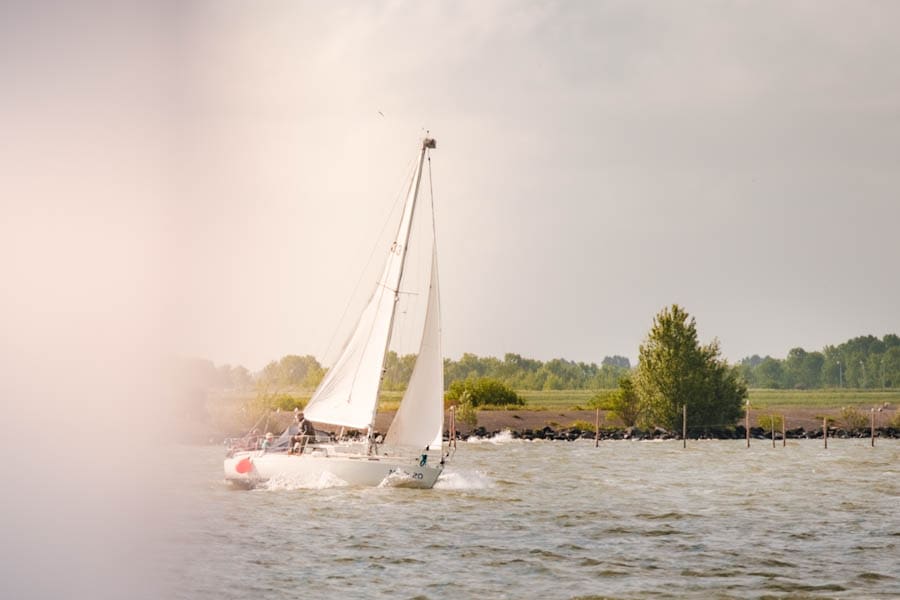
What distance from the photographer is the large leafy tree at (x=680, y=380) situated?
285 feet

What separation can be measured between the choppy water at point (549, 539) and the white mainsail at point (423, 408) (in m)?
1.81

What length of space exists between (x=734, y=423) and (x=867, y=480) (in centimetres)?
4549

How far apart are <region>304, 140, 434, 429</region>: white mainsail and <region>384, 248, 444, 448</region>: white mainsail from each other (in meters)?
1.28

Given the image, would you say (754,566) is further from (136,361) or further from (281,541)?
(136,361)

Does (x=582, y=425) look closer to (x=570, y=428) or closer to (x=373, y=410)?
(x=570, y=428)

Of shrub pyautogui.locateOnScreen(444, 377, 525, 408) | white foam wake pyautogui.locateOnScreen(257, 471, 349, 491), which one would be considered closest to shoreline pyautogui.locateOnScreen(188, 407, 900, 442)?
shrub pyautogui.locateOnScreen(444, 377, 525, 408)

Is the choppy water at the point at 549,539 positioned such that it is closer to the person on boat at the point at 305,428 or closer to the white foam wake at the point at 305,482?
the white foam wake at the point at 305,482

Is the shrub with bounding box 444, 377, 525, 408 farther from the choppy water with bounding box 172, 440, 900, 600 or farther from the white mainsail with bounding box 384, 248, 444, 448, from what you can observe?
the white mainsail with bounding box 384, 248, 444, 448

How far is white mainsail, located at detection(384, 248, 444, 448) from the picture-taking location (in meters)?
34.0

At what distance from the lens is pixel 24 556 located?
593 inches

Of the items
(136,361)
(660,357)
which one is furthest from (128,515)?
(660,357)

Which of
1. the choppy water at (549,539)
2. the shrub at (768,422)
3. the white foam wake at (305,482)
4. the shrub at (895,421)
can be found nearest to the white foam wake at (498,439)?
the shrub at (768,422)

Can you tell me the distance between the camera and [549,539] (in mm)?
25250

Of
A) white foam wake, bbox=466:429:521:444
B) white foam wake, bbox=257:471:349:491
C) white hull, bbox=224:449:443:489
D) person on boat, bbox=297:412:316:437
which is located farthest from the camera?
white foam wake, bbox=466:429:521:444
